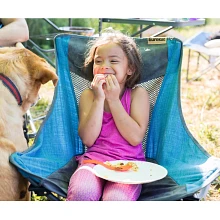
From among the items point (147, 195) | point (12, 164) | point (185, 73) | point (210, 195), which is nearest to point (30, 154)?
point (12, 164)

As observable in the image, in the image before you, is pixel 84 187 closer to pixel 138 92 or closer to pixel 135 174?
pixel 135 174

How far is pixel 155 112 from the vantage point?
318 cm

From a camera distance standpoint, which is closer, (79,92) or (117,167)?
(117,167)

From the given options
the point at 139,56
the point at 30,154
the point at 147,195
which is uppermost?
the point at 139,56

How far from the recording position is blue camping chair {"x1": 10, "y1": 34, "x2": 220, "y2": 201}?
2.54 m

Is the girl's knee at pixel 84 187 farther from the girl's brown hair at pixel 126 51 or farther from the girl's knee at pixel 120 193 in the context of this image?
the girl's brown hair at pixel 126 51

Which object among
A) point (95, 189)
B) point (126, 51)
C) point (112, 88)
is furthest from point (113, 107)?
point (95, 189)

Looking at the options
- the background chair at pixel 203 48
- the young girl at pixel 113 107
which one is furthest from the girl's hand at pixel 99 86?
the background chair at pixel 203 48

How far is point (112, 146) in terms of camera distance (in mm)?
2904

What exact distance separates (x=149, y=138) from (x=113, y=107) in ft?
1.38
